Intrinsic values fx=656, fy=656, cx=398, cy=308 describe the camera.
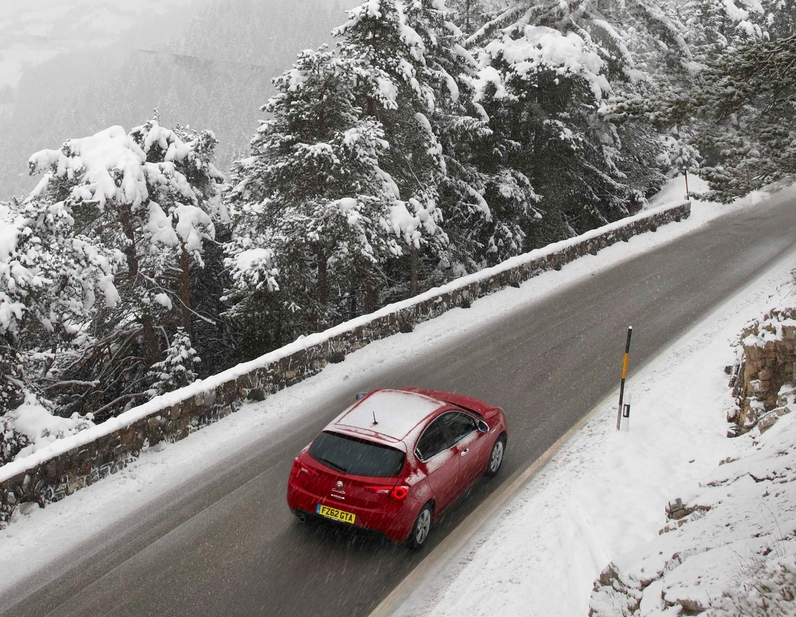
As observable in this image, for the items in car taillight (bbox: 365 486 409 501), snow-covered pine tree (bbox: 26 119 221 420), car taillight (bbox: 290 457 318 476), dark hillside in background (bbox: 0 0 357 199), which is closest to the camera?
car taillight (bbox: 365 486 409 501)

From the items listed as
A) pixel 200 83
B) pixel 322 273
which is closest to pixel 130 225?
pixel 322 273

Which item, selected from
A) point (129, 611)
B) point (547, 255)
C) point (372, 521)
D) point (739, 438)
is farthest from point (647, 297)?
point (129, 611)

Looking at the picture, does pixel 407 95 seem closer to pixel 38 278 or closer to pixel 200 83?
pixel 38 278

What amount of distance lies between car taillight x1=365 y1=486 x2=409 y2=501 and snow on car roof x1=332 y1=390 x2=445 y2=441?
62 centimetres

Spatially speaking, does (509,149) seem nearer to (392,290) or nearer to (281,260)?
(392,290)

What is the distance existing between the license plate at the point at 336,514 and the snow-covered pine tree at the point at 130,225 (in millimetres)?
10395

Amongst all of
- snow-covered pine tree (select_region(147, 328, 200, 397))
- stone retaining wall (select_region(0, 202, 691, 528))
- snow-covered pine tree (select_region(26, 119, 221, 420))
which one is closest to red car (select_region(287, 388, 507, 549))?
stone retaining wall (select_region(0, 202, 691, 528))

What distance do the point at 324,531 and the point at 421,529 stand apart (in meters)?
1.27

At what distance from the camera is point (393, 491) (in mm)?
7348

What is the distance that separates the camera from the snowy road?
23.4 ft

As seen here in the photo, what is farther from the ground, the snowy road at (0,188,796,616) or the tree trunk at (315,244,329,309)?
the tree trunk at (315,244,329,309)

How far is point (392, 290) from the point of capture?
25.7 metres

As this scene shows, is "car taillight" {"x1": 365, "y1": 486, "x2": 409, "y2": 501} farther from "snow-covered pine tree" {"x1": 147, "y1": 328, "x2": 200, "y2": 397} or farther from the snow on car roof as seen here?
"snow-covered pine tree" {"x1": 147, "y1": 328, "x2": 200, "y2": 397}

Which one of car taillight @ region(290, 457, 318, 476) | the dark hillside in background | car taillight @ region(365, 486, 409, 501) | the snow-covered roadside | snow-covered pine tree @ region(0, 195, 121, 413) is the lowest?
the snow-covered roadside
